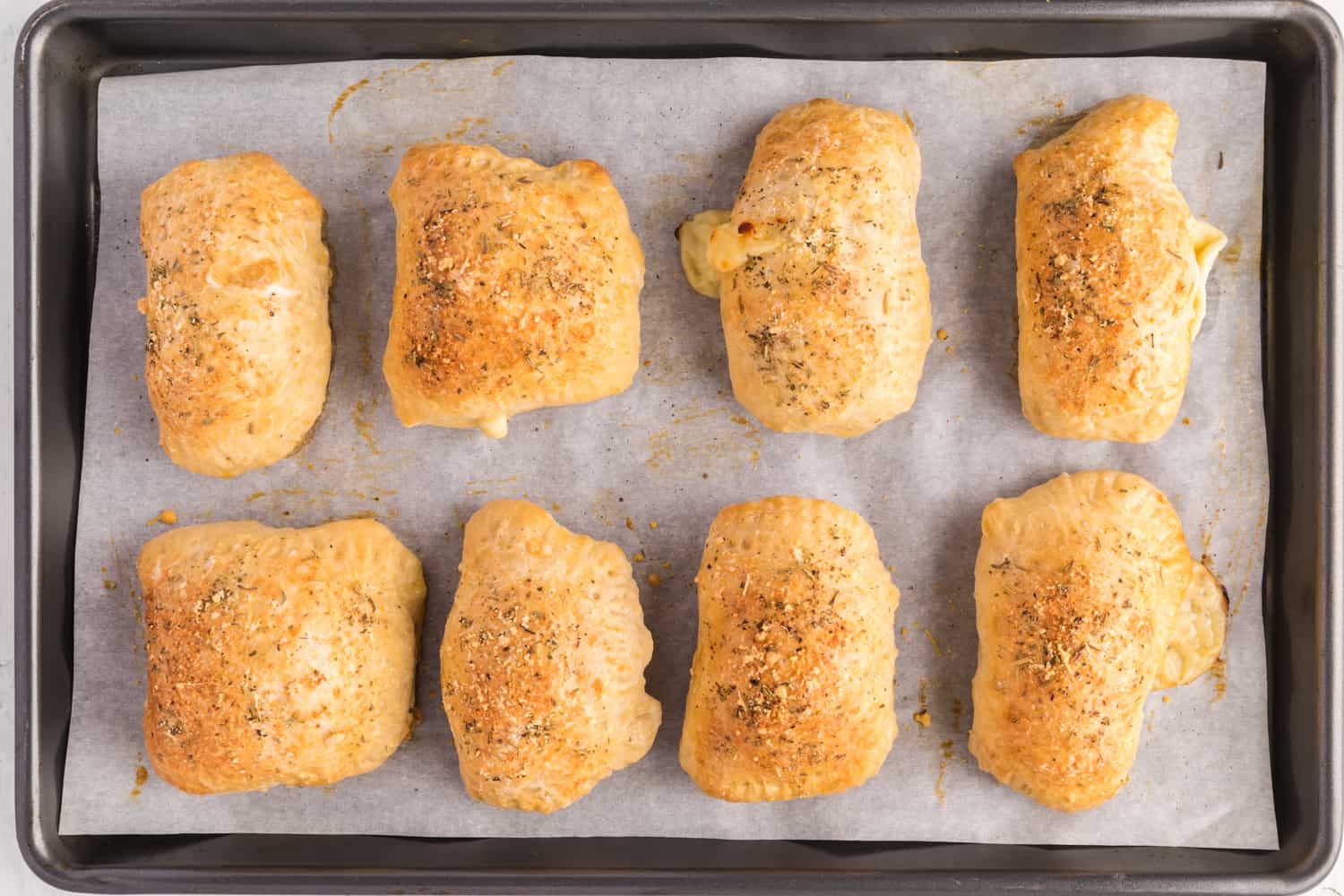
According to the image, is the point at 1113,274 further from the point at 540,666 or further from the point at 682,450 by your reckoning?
the point at 540,666

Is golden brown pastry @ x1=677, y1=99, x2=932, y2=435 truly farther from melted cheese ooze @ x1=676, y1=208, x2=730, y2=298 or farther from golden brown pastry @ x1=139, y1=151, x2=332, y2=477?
golden brown pastry @ x1=139, y1=151, x2=332, y2=477

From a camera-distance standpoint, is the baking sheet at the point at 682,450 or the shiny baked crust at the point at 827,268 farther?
the baking sheet at the point at 682,450

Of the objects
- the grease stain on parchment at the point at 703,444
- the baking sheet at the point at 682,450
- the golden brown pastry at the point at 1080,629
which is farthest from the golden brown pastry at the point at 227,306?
the golden brown pastry at the point at 1080,629

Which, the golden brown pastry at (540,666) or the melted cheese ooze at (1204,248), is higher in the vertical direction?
the melted cheese ooze at (1204,248)

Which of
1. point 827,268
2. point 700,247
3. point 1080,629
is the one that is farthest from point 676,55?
point 1080,629

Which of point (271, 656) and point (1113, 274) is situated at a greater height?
point (1113, 274)

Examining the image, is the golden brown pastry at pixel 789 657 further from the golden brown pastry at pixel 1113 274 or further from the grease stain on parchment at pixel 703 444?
the golden brown pastry at pixel 1113 274

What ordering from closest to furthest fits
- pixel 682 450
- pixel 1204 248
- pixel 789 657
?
pixel 789 657
pixel 1204 248
pixel 682 450
